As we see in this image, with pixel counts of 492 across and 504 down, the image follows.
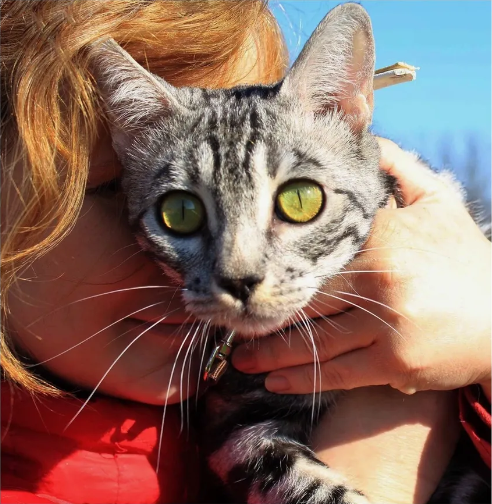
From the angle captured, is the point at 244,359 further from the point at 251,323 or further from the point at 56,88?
the point at 56,88

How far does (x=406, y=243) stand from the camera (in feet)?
4.53

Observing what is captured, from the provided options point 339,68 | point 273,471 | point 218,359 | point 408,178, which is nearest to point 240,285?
point 218,359

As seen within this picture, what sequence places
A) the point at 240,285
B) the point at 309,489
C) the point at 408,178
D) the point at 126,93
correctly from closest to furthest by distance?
the point at 240,285 < the point at 309,489 < the point at 126,93 < the point at 408,178

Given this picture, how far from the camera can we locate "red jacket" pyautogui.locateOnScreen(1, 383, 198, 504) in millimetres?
1434

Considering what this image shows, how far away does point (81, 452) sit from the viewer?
1.45m

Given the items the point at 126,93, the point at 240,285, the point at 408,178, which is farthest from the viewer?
the point at 408,178

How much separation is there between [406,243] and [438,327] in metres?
0.21

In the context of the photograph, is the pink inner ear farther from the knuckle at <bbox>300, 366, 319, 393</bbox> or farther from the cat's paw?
the cat's paw

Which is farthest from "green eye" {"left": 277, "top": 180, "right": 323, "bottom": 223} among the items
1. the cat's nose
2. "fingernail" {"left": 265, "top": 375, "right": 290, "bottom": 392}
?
"fingernail" {"left": 265, "top": 375, "right": 290, "bottom": 392}

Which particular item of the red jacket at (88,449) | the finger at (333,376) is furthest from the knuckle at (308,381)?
the red jacket at (88,449)

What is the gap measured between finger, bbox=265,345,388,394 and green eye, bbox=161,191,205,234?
444 mm

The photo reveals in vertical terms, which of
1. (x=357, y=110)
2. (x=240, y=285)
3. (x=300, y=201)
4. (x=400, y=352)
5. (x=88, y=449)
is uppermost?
(x=357, y=110)

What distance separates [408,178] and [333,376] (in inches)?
23.9

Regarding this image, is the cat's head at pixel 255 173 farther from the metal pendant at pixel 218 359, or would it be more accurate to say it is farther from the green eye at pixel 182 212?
the metal pendant at pixel 218 359
